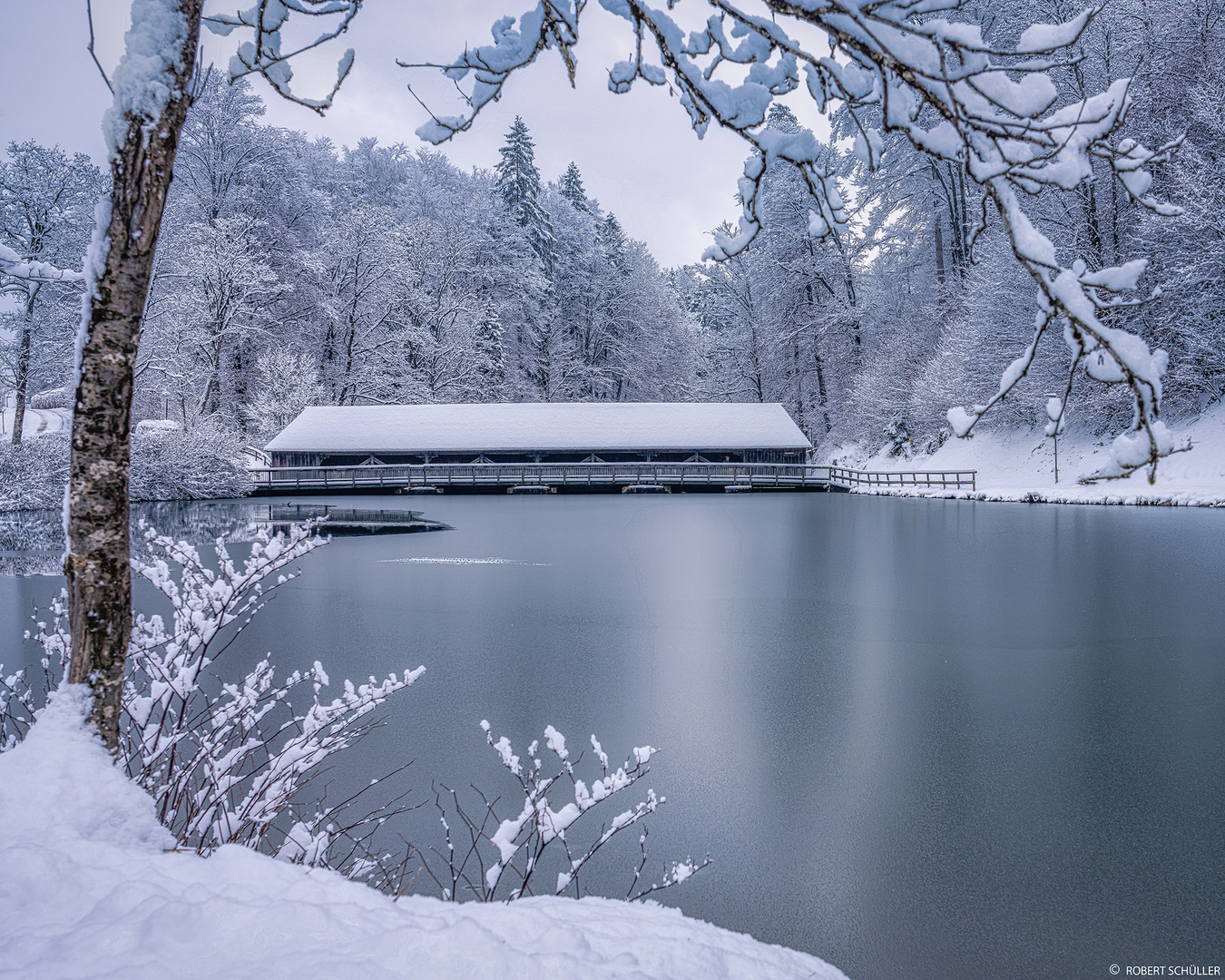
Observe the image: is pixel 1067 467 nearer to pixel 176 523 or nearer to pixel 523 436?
pixel 523 436

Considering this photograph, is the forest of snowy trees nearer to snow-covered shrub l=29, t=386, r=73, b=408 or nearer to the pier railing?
snow-covered shrub l=29, t=386, r=73, b=408

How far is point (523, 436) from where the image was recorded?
1361 inches

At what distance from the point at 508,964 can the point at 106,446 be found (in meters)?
1.75

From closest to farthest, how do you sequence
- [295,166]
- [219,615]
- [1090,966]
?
[1090,966]
[219,615]
[295,166]

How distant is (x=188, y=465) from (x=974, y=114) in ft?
97.2

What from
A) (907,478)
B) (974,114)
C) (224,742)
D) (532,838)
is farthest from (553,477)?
(974,114)

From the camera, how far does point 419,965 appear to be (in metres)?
1.40

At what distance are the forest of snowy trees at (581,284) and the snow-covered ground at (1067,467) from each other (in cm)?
102

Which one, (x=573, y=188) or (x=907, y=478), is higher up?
(x=573, y=188)

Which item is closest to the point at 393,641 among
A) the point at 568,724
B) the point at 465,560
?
the point at 568,724

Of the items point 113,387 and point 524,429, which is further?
point 524,429

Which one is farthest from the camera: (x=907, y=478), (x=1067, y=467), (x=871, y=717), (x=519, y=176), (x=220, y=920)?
(x=519, y=176)

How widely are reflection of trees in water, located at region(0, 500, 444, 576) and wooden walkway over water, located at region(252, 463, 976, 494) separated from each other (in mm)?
5109

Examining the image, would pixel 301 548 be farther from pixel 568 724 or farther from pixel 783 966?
pixel 783 966
